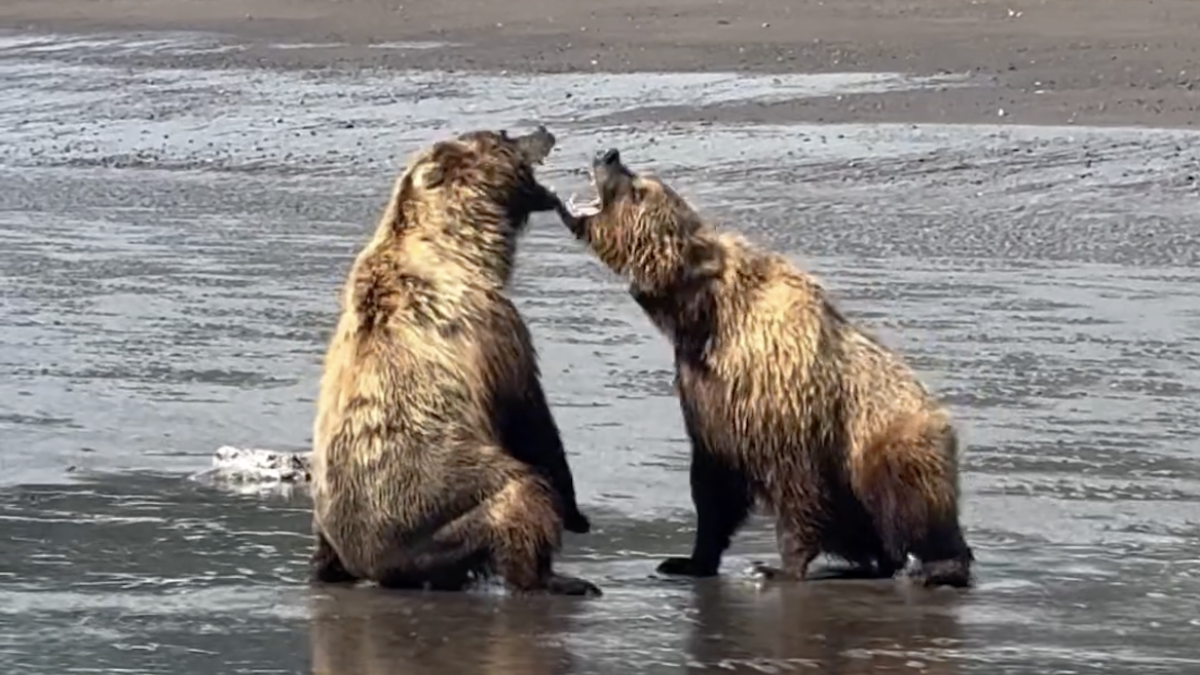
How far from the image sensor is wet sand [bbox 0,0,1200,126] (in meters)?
17.3

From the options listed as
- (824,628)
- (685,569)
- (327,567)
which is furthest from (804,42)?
(824,628)

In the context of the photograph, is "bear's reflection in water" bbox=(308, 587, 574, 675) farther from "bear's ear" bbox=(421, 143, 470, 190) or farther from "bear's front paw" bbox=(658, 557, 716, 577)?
"bear's ear" bbox=(421, 143, 470, 190)

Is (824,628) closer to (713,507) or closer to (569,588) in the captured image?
(569,588)

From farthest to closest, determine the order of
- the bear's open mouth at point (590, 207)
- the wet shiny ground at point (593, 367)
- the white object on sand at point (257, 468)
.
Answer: the white object on sand at point (257, 468) < the bear's open mouth at point (590, 207) < the wet shiny ground at point (593, 367)

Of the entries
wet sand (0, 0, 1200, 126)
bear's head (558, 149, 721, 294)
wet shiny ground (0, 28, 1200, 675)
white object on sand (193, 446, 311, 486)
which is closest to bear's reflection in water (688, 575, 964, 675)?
wet shiny ground (0, 28, 1200, 675)

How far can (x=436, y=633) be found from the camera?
6105 mm

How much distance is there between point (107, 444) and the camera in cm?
860

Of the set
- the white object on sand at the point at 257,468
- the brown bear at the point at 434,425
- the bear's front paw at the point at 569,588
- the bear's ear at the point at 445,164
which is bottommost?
the bear's front paw at the point at 569,588

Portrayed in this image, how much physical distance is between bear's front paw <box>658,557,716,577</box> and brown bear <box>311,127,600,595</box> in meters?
0.30

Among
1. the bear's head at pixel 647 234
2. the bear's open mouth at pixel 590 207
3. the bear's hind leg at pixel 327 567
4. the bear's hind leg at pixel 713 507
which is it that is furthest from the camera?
the bear's open mouth at pixel 590 207

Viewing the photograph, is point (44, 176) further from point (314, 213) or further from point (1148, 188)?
point (1148, 188)

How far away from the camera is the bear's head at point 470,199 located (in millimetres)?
7000

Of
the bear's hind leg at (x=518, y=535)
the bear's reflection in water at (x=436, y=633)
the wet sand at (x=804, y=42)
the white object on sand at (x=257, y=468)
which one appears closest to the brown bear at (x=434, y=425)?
the bear's hind leg at (x=518, y=535)

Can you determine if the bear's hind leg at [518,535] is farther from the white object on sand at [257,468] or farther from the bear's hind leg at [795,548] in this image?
the white object on sand at [257,468]
